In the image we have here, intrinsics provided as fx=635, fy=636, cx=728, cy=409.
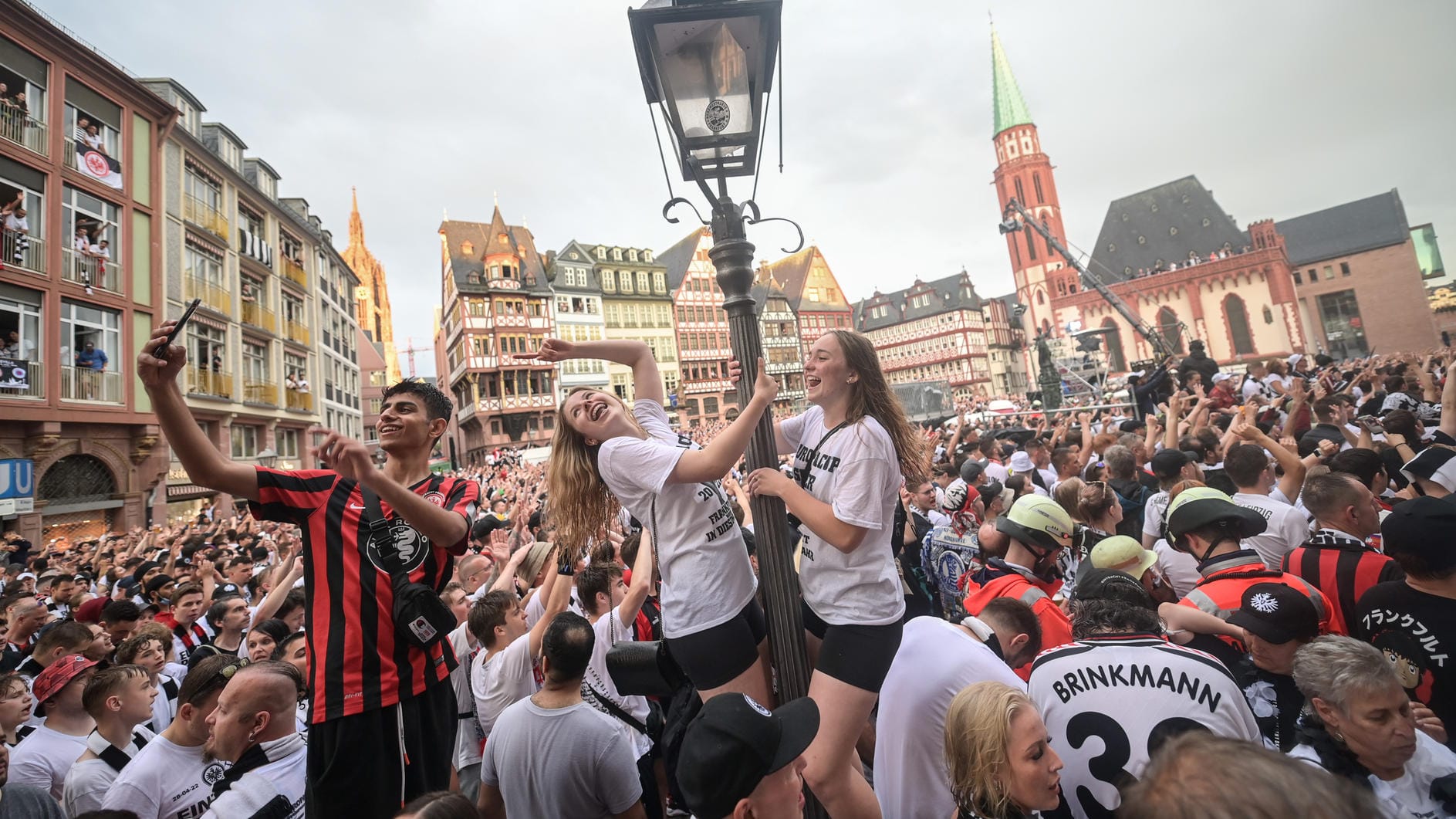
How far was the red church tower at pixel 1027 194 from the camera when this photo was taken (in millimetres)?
75312

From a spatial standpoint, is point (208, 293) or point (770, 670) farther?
point (208, 293)

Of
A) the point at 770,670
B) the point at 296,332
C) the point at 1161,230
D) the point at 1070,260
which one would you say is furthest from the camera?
the point at 1161,230

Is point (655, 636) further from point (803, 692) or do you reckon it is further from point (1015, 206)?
point (1015, 206)

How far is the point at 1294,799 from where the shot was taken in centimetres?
123

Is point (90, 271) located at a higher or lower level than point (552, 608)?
higher

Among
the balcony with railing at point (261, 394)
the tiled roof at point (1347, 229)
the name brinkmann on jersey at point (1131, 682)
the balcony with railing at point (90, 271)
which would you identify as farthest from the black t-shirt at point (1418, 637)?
the tiled roof at point (1347, 229)

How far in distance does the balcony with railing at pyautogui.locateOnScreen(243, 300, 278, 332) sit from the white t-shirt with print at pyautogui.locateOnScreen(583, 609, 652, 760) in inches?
1142

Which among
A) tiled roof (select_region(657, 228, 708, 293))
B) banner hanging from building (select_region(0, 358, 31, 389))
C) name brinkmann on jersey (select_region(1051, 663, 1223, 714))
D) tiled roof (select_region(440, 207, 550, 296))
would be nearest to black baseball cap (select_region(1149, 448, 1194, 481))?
name brinkmann on jersey (select_region(1051, 663, 1223, 714))

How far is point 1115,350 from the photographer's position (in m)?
69.1

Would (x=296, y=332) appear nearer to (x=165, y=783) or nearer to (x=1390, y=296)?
(x=165, y=783)

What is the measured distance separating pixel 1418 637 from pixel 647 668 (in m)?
3.36

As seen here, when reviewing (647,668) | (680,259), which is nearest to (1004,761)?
(647,668)

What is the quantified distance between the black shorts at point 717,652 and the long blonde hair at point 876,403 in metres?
1.10

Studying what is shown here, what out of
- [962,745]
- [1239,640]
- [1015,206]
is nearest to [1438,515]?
[1239,640]
